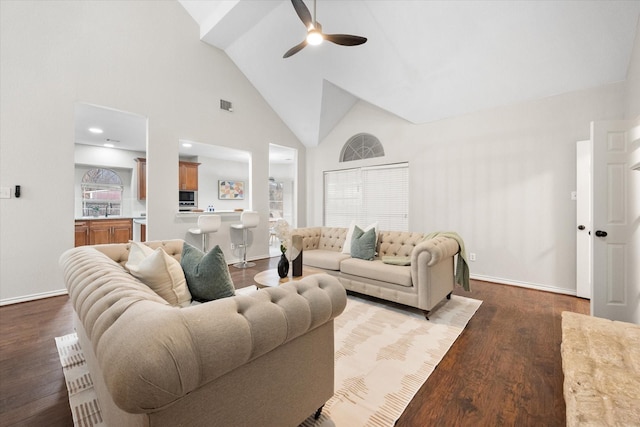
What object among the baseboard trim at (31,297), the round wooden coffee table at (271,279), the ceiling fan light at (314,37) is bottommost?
the baseboard trim at (31,297)

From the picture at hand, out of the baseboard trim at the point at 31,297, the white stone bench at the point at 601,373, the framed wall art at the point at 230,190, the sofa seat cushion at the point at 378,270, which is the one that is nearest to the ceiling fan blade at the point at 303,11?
the sofa seat cushion at the point at 378,270

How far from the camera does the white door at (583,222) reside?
11.3 feet

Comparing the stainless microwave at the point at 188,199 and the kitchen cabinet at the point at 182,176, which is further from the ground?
the kitchen cabinet at the point at 182,176

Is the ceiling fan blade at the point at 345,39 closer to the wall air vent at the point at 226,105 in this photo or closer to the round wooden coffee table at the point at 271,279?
the round wooden coffee table at the point at 271,279

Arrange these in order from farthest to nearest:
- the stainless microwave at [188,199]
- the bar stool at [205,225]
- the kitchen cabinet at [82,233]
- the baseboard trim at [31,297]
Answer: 1. the stainless microwave at [188,199]
2. the kitchen cabinet at [82,233]
3. the bar stool at [205,225]
4. the baseboard trim at [31,297]

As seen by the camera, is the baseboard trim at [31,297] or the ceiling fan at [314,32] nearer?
the ceiling fan at [314,32]

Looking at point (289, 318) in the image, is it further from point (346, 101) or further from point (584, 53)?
point (346, 101)

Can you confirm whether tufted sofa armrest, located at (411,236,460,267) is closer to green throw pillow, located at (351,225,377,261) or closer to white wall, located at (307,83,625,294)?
green throw pillow, located at (351,225,377,261)

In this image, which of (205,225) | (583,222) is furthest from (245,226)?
(583,222)

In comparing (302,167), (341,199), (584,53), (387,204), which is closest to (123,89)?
(302,167)

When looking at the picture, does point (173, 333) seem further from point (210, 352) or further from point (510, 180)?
point (510, 180)

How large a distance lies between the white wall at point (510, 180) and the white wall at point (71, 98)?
13.0 ft

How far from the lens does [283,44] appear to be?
15.5 feet

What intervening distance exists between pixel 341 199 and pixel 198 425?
18.1ft
